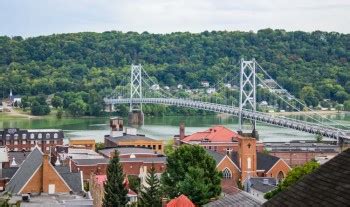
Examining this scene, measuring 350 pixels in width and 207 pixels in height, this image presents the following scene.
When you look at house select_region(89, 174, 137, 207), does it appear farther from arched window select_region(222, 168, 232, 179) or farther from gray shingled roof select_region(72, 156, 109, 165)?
arched window select_region(222, 168, 232, 179)

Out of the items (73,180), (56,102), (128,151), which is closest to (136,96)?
(56,102)

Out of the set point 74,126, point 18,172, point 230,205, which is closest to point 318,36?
point 74,126

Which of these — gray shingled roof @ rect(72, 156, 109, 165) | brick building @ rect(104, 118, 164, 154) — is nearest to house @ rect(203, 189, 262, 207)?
gray shingled roof @ rect(72, 156, 109, 165)

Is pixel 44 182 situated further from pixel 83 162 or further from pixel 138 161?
pixel 138 161

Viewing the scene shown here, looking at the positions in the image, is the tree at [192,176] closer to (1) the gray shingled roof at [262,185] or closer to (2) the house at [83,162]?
(1) the gray shingled roof at [262,185]

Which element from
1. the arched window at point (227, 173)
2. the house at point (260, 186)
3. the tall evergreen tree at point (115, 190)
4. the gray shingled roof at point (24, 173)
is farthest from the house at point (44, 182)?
the arched window at point (227, 173)

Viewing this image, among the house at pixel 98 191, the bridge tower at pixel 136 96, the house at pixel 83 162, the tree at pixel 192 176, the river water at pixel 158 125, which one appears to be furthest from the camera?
the bridge tower at pixel 136 96
